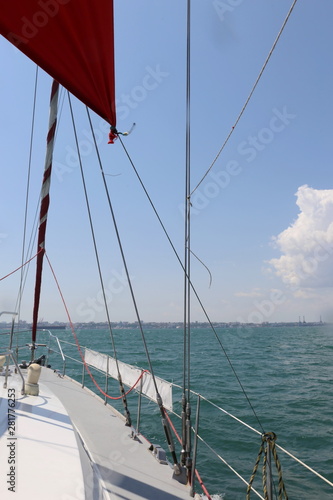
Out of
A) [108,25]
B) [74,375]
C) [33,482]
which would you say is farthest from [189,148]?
[74,375]

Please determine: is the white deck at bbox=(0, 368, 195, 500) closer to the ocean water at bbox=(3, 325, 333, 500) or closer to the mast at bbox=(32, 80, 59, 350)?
the ocean water at bbox=(3, 325, 333, 500)

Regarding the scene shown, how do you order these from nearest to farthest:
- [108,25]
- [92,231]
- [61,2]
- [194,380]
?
[61,2]
[108,25]
[92,231]
[194,380]

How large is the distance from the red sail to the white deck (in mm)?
3398

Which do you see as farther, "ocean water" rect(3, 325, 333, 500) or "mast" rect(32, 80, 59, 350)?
"ocean water" rect(3, 325, 333, 500)

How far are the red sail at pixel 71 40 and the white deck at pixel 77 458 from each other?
340 cm

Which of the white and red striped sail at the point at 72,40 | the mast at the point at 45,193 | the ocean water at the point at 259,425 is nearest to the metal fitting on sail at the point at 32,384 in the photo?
the mast at the point at 45,193

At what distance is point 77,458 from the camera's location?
104 inches

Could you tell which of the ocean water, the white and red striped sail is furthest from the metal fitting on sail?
the white and red striped sail

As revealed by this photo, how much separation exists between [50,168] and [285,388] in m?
14.8

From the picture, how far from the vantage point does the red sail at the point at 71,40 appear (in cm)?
304

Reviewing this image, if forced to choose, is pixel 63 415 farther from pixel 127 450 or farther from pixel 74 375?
pixel 74 375

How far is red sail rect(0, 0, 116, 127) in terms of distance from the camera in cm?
304

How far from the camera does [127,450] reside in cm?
467

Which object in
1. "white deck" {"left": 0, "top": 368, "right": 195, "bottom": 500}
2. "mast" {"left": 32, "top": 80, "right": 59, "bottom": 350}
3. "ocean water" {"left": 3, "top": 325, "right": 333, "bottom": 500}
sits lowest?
"ocean water" {"left": 3, "top": 325, "right": 333, "bottom": 500}
